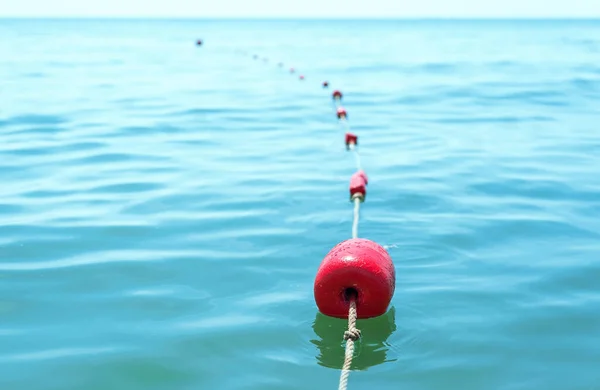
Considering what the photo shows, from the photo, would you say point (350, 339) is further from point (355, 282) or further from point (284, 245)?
point (284, 245)

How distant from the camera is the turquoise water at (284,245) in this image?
143 inches

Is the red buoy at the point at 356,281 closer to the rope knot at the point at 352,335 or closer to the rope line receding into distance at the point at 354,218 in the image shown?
the rope line receding into distance at the point at 354,218

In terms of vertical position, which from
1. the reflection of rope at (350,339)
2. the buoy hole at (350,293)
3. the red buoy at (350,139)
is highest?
the red buoy at (350,139)

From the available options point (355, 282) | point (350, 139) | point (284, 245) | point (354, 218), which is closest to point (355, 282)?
point (355, 282)

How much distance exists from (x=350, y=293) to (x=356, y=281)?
0.44 ft

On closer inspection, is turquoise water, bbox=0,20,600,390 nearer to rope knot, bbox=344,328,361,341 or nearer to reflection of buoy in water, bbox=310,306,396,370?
reflection of buoy in water, bbox=310,306,396,370

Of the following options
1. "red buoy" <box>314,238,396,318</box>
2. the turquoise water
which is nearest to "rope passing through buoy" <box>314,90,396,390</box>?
"red buoy" <box>314,238,396,318</box>

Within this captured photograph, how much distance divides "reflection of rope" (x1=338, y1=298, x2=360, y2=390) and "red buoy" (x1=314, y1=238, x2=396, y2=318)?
72 millimetres

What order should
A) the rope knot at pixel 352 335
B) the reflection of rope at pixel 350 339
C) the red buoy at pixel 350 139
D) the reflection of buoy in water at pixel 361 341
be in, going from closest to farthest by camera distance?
the reflection of rope at pixel 350 339, the rope knot at pixel 352 335, the reflection of buoy in water at pixel 361 341, the red buoy at pixel 350 139

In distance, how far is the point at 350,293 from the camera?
3.83 m

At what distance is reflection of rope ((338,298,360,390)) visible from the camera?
3158 mm

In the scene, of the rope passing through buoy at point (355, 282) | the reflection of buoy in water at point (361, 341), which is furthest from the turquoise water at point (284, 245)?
the rope passing through buoy at point (355, 282)

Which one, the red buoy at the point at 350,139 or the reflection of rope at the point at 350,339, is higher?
the red buoy at the point at 350,139

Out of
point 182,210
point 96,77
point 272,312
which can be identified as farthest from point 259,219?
point 96,77
